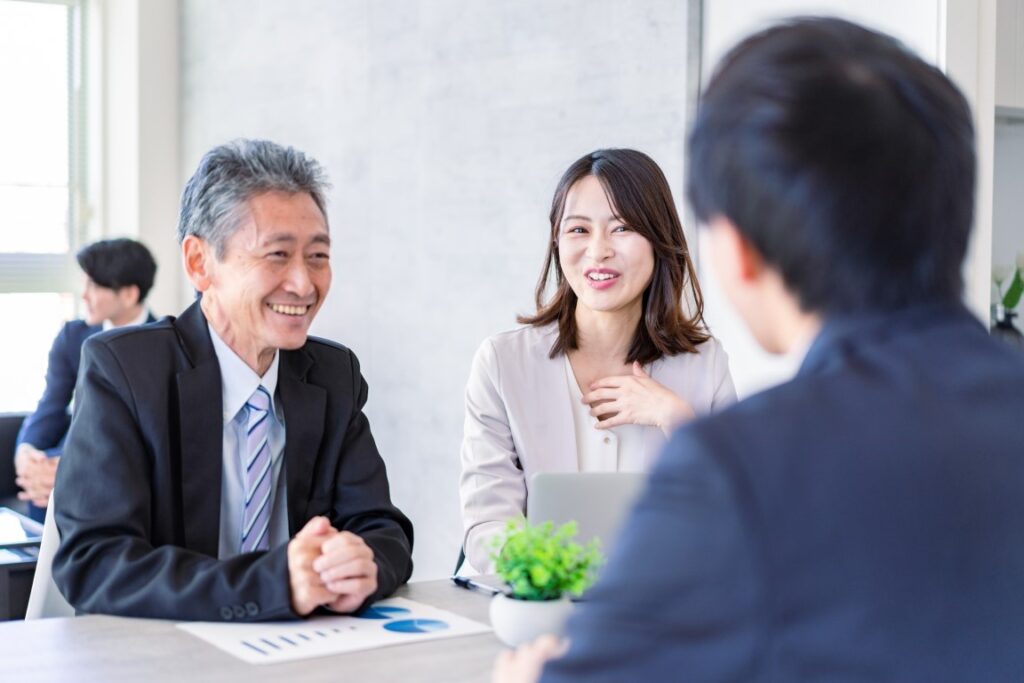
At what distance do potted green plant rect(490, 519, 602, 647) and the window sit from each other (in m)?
6.02

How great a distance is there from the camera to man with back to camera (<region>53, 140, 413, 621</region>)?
6.69 ft

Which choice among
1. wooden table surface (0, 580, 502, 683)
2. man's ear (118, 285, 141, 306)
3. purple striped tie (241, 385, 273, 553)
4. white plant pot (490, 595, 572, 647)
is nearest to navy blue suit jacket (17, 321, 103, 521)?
man's ear (118, 285, 141, 306)

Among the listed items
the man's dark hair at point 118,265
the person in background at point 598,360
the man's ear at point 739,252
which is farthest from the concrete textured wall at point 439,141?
the man's ear at point 739,252

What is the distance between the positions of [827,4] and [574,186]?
1294 millimetres

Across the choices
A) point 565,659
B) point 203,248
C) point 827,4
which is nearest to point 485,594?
point 203,248

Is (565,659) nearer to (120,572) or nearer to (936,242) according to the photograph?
(936,242)

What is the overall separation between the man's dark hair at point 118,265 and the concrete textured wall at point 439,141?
2.82 feet

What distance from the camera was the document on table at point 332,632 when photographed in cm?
175

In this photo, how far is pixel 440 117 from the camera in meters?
5.23

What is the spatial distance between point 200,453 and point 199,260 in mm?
397

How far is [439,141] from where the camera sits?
206 inches

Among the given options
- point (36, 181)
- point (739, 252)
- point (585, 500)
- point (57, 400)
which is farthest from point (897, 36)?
point (36, 181)

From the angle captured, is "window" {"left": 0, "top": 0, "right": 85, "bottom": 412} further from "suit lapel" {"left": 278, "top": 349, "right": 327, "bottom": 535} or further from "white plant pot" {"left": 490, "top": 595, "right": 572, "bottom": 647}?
"white plant pot" {"left": 490, "top": 595, "right": 572, "bottom": 647}

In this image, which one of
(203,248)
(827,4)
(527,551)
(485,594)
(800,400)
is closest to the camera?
(800,400)
